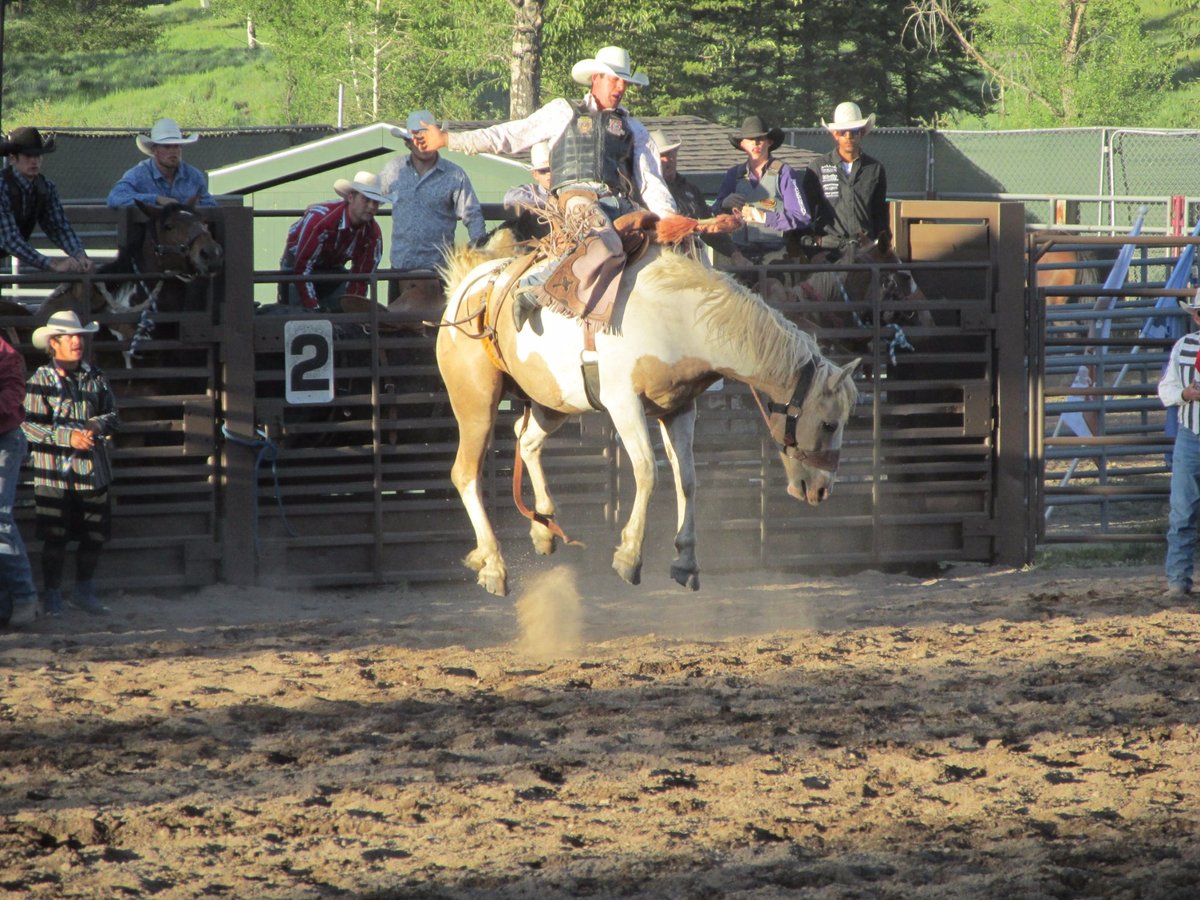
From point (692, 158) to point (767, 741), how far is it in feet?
49.7

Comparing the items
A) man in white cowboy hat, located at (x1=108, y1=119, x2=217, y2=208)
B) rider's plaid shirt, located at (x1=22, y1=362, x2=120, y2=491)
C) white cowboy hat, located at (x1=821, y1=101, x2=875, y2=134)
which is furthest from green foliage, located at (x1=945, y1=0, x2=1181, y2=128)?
rider's plaid shirt, located at (x1=22, y1=362, x2=120, y2=491)

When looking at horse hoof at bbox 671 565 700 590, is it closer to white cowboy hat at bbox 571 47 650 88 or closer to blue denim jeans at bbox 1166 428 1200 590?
white cowboy hat at bbox 571 47 650 88

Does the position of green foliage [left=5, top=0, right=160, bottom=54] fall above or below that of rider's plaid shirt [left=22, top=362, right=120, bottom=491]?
above

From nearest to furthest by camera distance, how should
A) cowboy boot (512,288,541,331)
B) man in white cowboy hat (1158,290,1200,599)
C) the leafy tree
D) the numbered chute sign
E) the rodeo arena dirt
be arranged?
the rodeo arena dirt → cowboy boot (512,288,541,331) → man in white cowboy hat (1158,290,1200,599) → the numbered chute sign → the leafy tree

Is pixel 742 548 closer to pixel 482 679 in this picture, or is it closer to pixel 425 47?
pixel 482 679

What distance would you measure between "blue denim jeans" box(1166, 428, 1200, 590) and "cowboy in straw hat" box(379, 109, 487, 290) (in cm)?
439

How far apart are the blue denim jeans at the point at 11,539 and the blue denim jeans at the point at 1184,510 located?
621cm

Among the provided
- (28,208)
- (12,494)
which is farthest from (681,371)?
(28,208)

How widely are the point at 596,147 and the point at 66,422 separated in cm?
313

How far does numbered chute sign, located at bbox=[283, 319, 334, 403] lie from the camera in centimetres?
854

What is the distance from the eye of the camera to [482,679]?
648 centimetres

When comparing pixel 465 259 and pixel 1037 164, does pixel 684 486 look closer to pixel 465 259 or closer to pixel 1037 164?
pixel 465 259

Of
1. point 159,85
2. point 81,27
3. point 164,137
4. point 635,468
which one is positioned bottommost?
point 635,468

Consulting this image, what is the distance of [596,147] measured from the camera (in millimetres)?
7277
